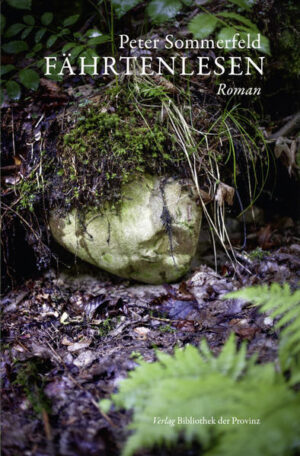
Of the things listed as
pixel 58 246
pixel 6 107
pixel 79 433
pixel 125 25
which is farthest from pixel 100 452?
pixel 125 25

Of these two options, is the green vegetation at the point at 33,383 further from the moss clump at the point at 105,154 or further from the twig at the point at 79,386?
the moss clump at the point at 105,154

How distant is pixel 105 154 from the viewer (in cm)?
238

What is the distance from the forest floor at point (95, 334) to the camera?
137 centimetres

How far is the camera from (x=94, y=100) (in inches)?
100

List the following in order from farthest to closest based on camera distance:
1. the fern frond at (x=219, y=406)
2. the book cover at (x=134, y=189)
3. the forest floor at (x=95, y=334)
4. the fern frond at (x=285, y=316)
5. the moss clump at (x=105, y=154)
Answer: the moss clump at (x=105, y=154), the book cover at (x=134, y=189), the forest floor at (x=95, y=334), the fern frond at (x=285, y=316), the fern frond at (x=219, y=406)

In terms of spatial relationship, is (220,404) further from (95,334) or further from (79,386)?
(95,334)

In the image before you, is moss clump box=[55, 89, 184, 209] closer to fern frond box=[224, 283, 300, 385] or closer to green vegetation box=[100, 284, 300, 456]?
fern frond box=[224, 283, 300, 385]

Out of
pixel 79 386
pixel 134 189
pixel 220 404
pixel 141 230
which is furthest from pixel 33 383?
pixel 134 189

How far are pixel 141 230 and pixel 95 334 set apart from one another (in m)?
0.84

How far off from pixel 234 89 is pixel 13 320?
8.82 ft

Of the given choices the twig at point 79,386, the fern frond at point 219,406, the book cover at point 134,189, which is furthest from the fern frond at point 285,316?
the twig at point 79,386

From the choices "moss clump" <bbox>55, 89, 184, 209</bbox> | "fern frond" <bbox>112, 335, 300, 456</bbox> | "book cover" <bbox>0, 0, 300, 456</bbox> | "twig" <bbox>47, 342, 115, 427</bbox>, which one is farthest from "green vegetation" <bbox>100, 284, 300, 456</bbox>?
"moss clump" <bbox>55, 89, 184, 209</bbox>

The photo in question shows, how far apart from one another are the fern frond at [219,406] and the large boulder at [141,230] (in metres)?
1.33

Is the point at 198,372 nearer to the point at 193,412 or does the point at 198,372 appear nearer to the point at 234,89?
the point at 193,412
